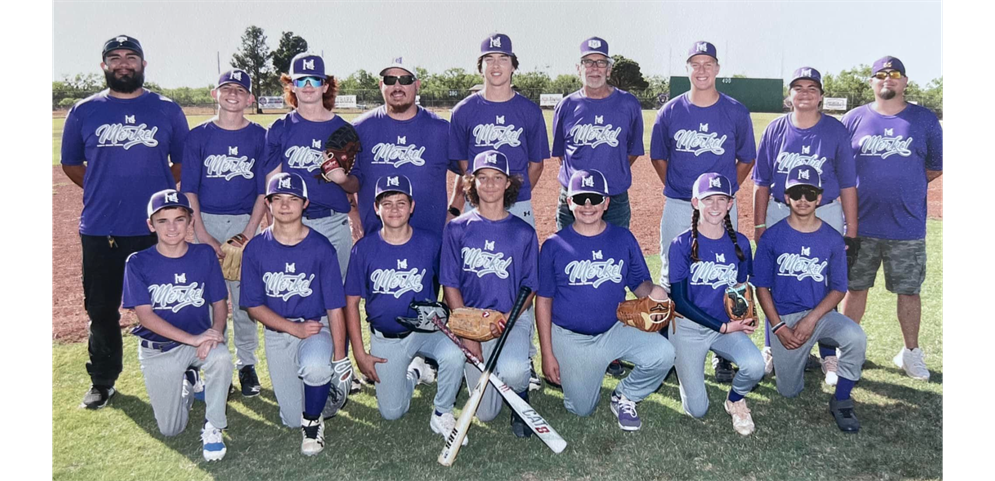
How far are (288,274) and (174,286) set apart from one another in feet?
2.33

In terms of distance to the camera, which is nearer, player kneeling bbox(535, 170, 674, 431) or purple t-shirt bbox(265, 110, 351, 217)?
player kneeling bbox(535, 170, 674, 431)

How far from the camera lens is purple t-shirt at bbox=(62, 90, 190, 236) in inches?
190

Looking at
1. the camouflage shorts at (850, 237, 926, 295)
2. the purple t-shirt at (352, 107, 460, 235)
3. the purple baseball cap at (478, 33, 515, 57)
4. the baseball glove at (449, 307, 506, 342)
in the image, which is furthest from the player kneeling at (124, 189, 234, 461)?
the camouflage shorts at (850, 237, 926, 295)

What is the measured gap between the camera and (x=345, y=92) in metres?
44.5

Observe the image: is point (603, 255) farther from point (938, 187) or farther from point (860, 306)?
point (938, 187)

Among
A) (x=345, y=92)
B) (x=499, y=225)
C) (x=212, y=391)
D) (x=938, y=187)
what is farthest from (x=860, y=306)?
(x=345, y=92)

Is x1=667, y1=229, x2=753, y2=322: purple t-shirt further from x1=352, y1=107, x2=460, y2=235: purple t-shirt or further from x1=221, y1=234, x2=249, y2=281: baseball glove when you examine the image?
x1=221, y1=234, x2=249, y2=281: baseball glove

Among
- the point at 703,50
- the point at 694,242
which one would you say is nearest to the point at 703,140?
the point at 703,50

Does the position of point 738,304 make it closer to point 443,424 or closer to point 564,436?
point 564,436

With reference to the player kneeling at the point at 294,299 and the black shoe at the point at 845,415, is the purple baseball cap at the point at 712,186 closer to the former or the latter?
the black shoe at the point at 845,415

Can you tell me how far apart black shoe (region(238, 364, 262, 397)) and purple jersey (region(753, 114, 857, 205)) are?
4.02m

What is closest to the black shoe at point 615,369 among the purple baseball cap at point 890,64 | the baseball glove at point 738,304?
the baseball glove at point 738,304

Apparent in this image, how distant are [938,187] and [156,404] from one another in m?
15.8

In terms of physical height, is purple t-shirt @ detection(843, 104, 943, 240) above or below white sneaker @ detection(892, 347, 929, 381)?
above
